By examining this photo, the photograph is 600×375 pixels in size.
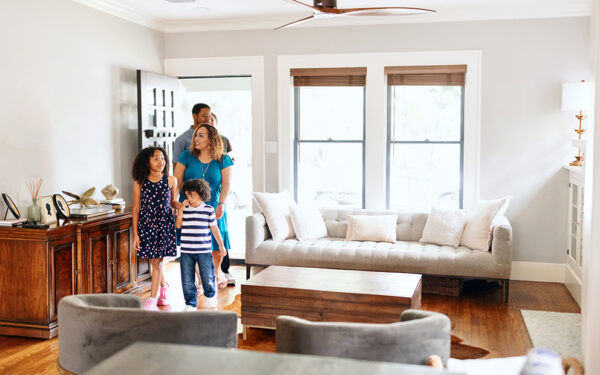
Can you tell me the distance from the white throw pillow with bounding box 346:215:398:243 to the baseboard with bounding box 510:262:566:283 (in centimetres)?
128

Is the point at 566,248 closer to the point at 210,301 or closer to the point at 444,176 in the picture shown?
the point at 444,176

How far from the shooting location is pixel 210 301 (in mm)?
4648

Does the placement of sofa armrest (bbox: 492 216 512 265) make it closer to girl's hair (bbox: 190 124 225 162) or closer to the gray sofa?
the gray sofa

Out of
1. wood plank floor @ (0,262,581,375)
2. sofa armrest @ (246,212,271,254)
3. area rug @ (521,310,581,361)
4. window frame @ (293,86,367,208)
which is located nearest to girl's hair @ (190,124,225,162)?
sofa armrest @ (246,212,271,254)

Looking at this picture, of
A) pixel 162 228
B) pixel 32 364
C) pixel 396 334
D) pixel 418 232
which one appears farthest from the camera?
pixel 418 232

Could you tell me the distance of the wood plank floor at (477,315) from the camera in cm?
381

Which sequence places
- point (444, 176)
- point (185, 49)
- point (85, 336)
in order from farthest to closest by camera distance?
point (185, 49), point (444, 176), point (85, 336)

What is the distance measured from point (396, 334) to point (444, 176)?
4427 mm

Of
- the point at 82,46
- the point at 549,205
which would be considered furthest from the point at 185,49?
the point at 549,205

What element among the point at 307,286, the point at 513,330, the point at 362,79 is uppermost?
the point at 362,79

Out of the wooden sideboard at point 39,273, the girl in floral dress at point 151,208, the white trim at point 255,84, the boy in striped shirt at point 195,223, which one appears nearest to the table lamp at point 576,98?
the white trim at point 255,84

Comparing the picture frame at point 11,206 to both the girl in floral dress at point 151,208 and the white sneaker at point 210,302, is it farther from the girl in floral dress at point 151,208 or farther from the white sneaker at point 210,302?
the white sneaker at point 210,302

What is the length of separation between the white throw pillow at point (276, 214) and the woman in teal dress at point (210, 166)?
77cm

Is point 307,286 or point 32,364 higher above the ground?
point 307,286
